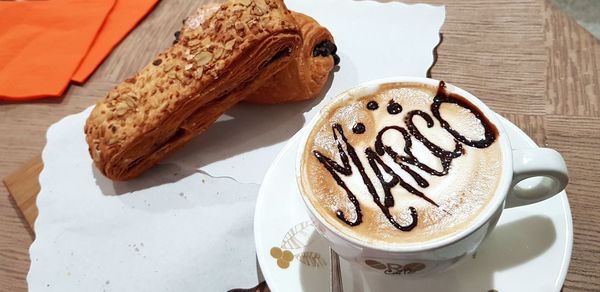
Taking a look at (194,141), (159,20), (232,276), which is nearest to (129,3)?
(159,20)

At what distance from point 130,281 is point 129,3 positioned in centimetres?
74

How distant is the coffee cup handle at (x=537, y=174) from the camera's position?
519 millimetres

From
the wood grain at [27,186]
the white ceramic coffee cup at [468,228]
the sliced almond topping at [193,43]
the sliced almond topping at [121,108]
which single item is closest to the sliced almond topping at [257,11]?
the sliced almond topping at [193,43]

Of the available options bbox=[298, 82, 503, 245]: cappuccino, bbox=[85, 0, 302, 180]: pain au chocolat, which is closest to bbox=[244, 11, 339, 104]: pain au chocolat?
bbox=[85, 0, 302, 180]: pain au chocolat

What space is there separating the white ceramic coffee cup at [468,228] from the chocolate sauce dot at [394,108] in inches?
3.7

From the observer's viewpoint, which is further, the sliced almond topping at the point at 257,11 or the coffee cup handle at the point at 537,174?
the sliced almond topping at the point at 257,11

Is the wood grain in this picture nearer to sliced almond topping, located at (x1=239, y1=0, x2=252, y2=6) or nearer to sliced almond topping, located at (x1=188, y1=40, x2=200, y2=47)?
sliced almond topping, located at (x1=188, y1=40, x2=200, y2=47)

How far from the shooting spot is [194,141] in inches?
35.7

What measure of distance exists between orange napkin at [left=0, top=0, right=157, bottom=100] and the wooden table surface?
0.10 feet

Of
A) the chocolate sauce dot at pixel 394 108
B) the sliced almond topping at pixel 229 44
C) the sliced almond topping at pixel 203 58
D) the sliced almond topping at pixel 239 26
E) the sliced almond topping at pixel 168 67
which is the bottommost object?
the sliced almond topping at pixel 168 67

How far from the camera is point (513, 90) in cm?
86

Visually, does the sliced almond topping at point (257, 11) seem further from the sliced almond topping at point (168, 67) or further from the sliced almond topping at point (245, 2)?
the sliced almond topping at point (168, 67)

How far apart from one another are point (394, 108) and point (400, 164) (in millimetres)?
84

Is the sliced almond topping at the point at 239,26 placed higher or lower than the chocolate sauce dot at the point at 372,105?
lower
